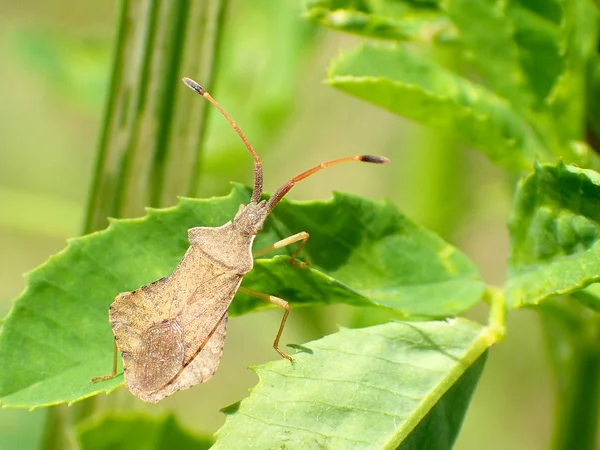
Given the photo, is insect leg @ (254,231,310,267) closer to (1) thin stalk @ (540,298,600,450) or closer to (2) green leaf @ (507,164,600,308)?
(2) green leaf @ (507,164,600,308)

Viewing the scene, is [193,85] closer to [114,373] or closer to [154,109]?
[154,109]

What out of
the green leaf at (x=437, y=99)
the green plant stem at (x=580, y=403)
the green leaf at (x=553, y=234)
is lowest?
the green plant stem at (x=580, y=403)

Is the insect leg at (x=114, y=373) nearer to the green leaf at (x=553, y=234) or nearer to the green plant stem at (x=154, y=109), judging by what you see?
the green plant stem at (x=154, y=109)

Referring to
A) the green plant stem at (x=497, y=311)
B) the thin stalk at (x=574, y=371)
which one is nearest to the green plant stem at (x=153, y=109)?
the green plant stem at (x=497, y=311)

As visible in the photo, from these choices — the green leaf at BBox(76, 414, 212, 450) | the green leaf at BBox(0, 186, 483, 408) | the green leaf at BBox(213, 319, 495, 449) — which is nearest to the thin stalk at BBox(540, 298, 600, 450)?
the green leaf at BBox(0, 186, 483, 408)

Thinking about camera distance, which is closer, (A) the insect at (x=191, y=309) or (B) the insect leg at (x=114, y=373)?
(B) the insect leg at (x=114, y=373)

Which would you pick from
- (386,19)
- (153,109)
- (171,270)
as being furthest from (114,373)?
(386,19)
